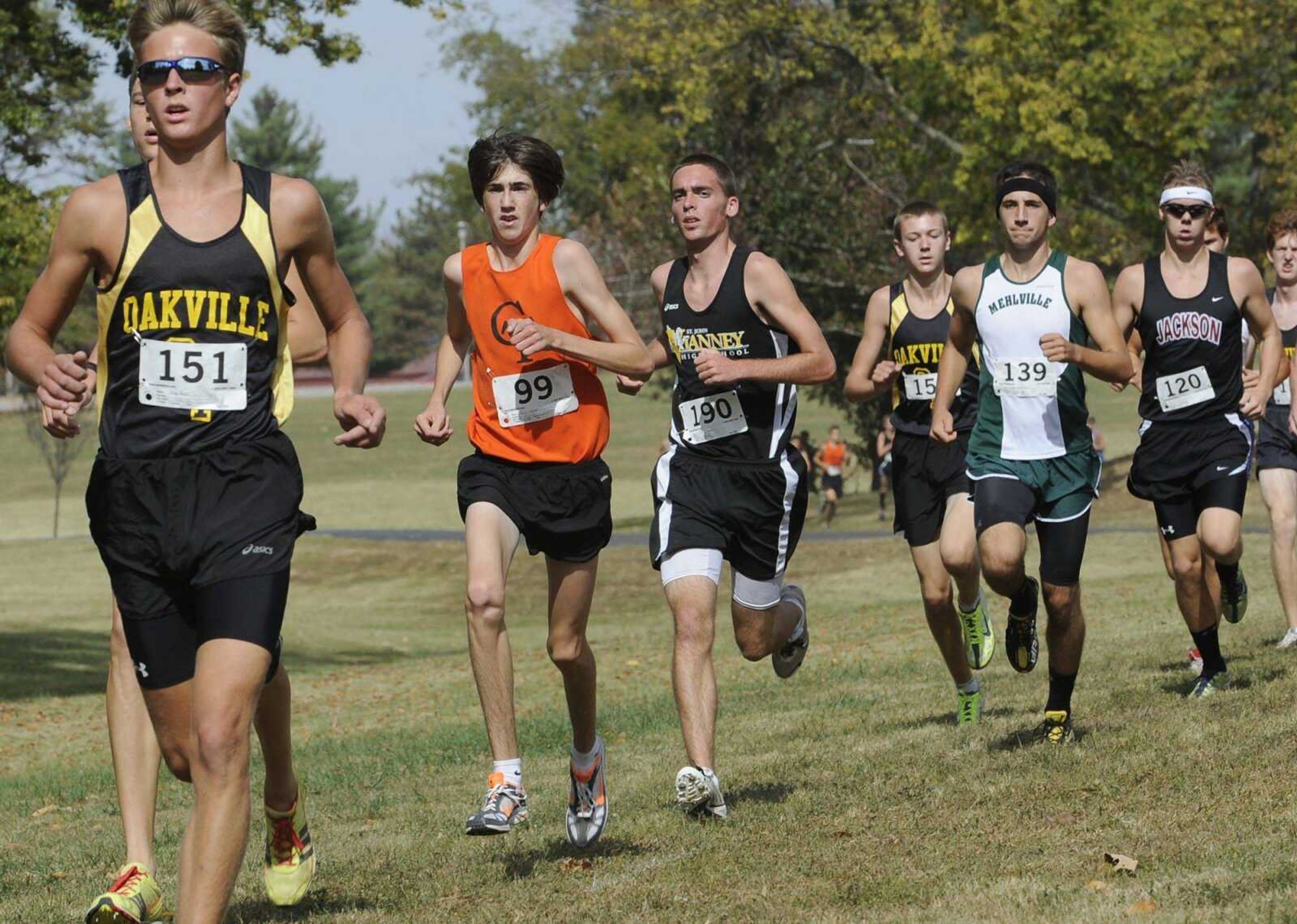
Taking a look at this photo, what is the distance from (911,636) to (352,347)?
11.9 meters

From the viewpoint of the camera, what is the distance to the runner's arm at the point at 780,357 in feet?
23.7

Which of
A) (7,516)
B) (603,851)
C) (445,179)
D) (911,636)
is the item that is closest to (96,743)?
(911,636)

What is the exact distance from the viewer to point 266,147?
359ft

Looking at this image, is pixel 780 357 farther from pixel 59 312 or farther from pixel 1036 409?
pixel 59 312

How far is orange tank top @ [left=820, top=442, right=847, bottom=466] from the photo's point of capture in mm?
37969

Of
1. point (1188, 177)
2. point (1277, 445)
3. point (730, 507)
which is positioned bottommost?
point (1277, 445)

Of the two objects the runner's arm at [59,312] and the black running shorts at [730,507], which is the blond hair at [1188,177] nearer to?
the black running shorts at [730,507]

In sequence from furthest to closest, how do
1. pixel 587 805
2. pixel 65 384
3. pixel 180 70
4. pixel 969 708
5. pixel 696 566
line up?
pixel 969 708
pixel 696 566
pixel 587 805
pixel 180 70
pixel 65 384

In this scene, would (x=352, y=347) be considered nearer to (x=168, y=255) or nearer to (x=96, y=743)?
(x=168, y=255)

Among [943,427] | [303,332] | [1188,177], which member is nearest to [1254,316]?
[1188,177]

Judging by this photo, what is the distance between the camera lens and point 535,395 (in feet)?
22.9

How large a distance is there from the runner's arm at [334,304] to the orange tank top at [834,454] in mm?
32569

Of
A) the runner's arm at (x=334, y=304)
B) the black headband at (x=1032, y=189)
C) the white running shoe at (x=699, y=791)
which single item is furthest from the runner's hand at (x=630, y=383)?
the black headband at (x=1032, y=189)

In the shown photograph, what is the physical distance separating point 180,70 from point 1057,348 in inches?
159
